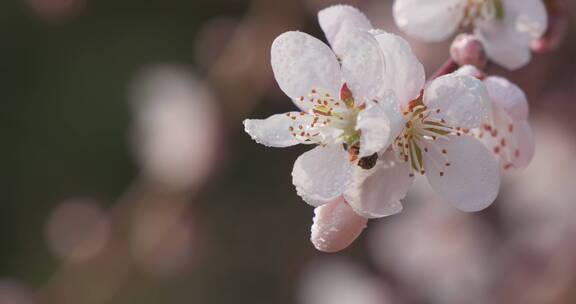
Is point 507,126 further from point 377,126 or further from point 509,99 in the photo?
point 377,126

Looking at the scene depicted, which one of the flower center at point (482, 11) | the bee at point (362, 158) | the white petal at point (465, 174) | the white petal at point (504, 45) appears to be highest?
the bee at point (362, 158)

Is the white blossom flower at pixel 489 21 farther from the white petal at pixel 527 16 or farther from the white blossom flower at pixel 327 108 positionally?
the white blossom flower at pixel 327 108

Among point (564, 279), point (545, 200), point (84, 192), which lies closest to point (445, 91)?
point (564, 279)

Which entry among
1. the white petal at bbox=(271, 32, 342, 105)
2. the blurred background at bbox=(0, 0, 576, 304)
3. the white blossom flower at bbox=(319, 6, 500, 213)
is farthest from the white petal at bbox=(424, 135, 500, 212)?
the blurred background at bbox=(0, 0, 576, 304)

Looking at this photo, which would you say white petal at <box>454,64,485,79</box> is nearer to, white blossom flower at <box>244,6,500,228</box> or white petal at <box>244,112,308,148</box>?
white blossom flower at <box>244,6,500,228</box>

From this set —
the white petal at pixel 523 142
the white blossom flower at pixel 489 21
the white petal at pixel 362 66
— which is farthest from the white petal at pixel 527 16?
the white petal at pixel 362 66

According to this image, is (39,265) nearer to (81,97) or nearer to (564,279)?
(81,97)
